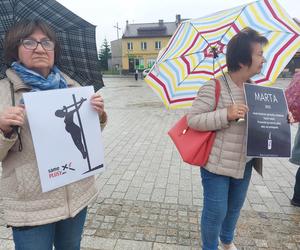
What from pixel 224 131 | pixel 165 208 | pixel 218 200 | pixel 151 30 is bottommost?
pixel 165 208

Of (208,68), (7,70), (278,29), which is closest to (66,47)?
(7,70)

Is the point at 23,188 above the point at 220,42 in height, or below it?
below

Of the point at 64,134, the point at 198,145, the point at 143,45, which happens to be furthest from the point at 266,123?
the point at 143,45

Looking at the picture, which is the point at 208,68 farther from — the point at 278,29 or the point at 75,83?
the point at 75,83

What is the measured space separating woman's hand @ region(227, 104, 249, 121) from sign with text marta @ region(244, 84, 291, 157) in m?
0.08

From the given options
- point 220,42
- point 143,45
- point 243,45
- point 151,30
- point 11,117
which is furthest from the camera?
point 151,30

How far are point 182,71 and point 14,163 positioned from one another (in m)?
1.54

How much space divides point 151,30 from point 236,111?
165 feet

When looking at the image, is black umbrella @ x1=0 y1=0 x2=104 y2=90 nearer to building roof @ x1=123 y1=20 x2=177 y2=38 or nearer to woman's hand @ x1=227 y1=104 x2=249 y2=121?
woman's hand @ x1=227 y1=104 x2=249 y2=121

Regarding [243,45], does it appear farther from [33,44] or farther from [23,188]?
[23,188]

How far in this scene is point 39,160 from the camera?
5.11 ft

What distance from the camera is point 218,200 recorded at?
89.5 inches

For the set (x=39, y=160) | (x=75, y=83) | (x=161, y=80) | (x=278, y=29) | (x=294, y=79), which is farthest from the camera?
(x=294, y=79)

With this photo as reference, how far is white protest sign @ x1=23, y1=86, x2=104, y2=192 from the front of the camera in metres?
1.53
